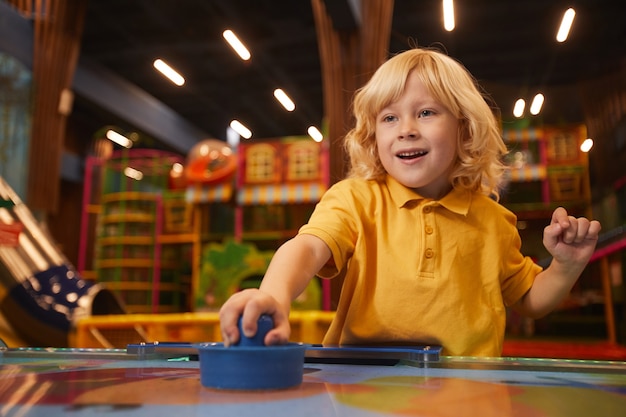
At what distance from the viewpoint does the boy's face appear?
72 centimetres

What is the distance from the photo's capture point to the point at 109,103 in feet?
21.3

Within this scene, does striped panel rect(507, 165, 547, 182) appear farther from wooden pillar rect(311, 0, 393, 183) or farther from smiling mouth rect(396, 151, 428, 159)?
smiling mouth rect(396, 151, 428, 159)

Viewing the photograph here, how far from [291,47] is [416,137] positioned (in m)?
4.91

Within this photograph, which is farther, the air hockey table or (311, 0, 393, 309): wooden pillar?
(311, 0, 393, 309): wooden pillar

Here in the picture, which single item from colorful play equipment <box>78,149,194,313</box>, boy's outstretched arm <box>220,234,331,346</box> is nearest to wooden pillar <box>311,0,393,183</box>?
boy's outstretched arm <box>220,234,331,346</box>

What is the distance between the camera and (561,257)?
0.71 m

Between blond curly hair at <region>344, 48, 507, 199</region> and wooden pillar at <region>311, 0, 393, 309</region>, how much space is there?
4.43 feet

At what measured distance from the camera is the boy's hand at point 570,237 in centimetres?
67

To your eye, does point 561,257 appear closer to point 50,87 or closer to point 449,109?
point 449,109

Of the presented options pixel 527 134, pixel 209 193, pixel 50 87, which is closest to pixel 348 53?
pixel 527 134

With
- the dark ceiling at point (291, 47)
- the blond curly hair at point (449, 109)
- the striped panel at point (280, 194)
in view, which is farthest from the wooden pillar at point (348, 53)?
the striped panel at point (280, 194)

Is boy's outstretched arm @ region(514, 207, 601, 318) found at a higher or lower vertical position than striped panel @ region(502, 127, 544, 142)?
lower

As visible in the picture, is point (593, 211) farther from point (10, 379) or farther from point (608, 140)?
point (10, 379)

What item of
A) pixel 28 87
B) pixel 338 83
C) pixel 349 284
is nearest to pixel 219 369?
pixel 349 284
